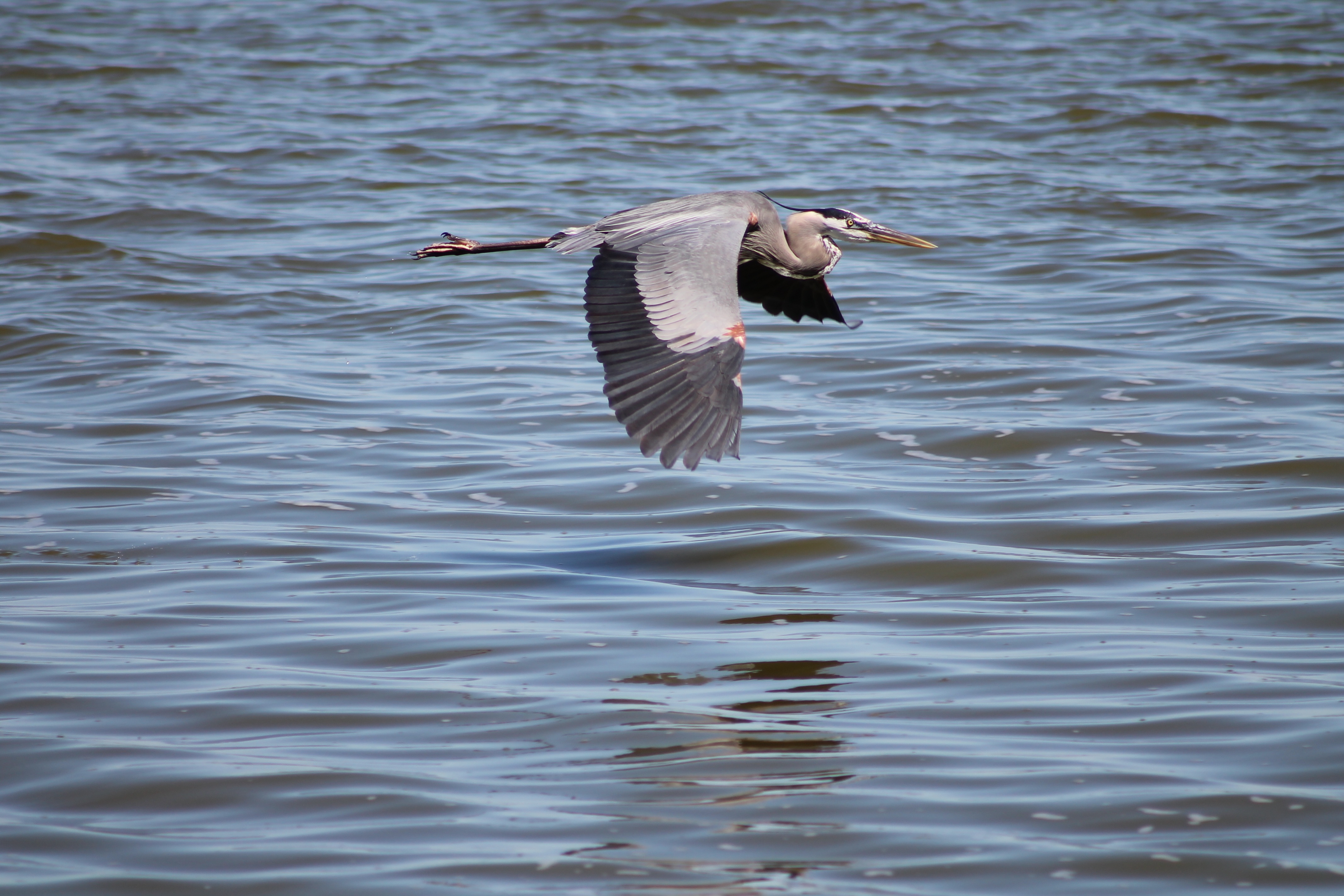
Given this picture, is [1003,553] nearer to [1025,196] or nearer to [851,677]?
[851,677]

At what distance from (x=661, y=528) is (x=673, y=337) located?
5.01 ft

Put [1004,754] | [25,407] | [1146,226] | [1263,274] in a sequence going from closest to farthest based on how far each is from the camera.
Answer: [1004,754]
[25,407]
[1263,274]
[1146,226]

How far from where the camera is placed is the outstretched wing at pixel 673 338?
15.3 feet

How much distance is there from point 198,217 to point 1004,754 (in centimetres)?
1039

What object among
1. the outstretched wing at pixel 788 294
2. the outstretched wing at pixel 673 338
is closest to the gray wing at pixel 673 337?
the outstretched wing at pixel 673 338

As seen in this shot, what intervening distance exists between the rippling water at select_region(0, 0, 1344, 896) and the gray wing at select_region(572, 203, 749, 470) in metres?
0.69

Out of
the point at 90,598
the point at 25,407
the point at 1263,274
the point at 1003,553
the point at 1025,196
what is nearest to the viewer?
the point at 90,598

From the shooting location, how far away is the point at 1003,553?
5.56m

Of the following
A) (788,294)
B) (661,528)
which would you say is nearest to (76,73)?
(788,294)

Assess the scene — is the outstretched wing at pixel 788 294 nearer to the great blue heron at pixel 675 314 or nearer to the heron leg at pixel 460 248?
the great blue heron at pixel 675 314

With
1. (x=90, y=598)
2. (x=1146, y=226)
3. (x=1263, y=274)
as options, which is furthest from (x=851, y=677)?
(x=1146, y=226)

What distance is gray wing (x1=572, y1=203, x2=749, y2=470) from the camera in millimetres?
4656

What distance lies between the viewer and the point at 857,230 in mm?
6574

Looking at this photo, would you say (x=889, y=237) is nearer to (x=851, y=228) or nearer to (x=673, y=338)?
(x=851, y=228)
